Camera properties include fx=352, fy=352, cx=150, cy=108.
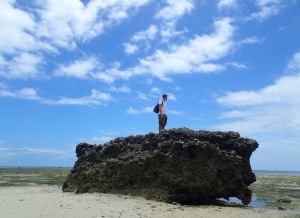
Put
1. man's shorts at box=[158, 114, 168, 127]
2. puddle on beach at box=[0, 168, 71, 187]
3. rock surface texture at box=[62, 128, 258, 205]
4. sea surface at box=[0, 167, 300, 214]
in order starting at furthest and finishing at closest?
puddle on beach at box=[0, 168, 71, 187] → man's shorts at box=[158, 114, 168, 127] → sea surface at box=[0, 167, 300, 214] → rock surface texture at box=[62, 128, 258, 205]

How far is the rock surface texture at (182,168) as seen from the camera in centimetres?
1530

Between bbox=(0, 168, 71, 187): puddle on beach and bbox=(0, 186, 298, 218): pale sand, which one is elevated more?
bbox=(0, 168, 71, 187): puddle on beach

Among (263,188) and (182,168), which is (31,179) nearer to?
(263,188)

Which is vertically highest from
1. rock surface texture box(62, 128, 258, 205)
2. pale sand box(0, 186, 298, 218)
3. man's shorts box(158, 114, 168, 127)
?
man's shorts box(158, 114, 168, 127)

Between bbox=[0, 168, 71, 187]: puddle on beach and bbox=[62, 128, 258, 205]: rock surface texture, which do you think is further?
bbox=[0, 168, 71, 187]: puddle on beach

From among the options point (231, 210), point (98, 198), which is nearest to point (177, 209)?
point (231, 210)

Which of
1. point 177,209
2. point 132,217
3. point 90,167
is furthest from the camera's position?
point 90,167

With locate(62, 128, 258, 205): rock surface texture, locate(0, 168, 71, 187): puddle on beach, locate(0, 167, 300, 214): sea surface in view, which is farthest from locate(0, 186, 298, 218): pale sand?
locate(0, 168, 71, 187): puddle on beach

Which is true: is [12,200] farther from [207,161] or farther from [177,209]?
[207,161]

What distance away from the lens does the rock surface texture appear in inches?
602

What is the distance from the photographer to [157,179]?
15703mm

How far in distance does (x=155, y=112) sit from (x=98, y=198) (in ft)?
18.8

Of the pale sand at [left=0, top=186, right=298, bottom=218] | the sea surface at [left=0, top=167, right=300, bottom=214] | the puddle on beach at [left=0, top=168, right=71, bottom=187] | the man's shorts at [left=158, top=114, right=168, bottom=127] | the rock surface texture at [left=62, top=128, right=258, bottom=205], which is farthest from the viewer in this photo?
the puddle on beach at [left=0, top=168, right=71, bottom=187]

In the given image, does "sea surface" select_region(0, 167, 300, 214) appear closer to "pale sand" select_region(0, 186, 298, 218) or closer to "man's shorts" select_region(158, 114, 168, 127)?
"pale sand" select_region(0, 186, 298, 218)
